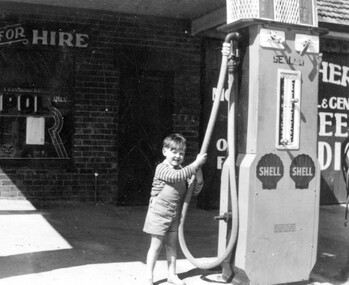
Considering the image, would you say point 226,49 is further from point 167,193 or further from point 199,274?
point 199,274

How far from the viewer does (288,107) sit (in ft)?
16.2

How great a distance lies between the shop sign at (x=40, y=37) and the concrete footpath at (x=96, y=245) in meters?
2.51

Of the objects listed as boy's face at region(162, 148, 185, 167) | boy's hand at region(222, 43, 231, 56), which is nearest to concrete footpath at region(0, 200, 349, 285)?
boy's face at region(162, 148, 185, 167)

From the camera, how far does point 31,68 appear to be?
348 inches

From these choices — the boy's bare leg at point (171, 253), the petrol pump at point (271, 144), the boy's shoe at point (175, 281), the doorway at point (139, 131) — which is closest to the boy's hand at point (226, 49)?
the petrol pump at point (271, 144)

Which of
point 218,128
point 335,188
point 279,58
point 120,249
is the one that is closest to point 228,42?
point 279,58

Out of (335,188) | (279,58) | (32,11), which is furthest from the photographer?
(335,188)

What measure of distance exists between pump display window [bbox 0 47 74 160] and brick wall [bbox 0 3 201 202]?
0.50 ft

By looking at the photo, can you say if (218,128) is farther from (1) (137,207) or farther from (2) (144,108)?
(1) (137,207)

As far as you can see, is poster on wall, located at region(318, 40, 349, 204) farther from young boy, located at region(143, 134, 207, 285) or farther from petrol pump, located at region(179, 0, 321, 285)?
young boy, located at region(143, 134, 207, 285)

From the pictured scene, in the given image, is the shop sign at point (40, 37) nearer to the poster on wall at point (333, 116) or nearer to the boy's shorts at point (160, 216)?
the poster on wall at point (333, 116)

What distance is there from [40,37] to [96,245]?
3.90 metres

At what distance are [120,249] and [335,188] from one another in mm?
5298

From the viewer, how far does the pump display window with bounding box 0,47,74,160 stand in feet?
28.8
